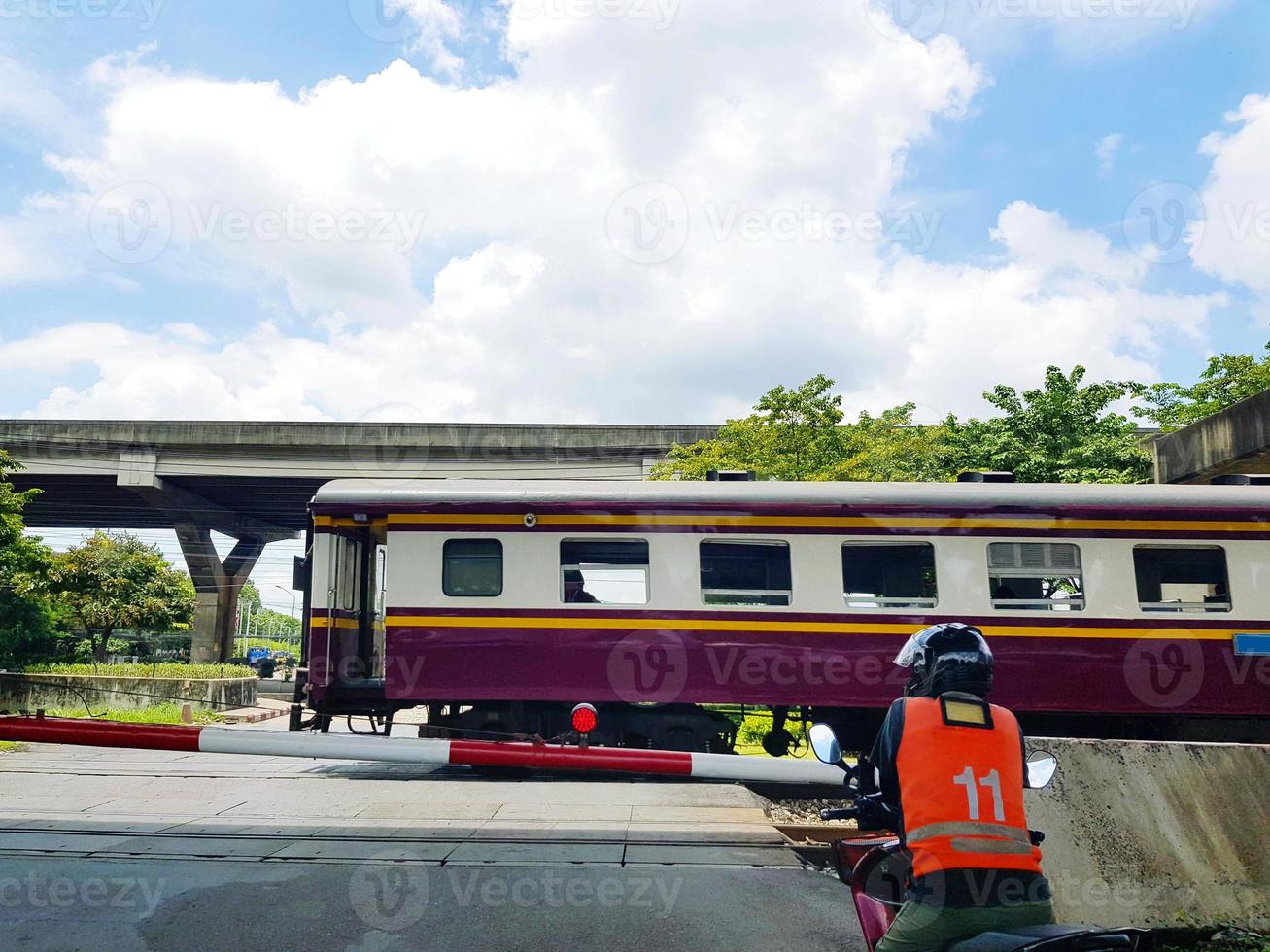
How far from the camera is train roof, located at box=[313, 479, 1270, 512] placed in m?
10.3

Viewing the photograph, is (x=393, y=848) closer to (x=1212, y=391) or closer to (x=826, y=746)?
(x=826, y=746)

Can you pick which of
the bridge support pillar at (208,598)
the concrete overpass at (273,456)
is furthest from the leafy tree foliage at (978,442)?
the bridge support pillar at (208,598)

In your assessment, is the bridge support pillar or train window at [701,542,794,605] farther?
the bridge support pillar

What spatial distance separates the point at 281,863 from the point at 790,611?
5797mm

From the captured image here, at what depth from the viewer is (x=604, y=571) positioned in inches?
408

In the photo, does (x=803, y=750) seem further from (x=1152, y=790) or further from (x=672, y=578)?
(x=1152, y=790)

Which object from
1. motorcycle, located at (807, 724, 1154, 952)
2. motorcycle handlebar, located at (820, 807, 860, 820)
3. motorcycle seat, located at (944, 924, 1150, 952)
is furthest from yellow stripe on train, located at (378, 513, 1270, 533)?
motorcycle seat, located at (944, 924, 1150, 952)

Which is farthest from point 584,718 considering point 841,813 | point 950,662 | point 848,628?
point 950,662

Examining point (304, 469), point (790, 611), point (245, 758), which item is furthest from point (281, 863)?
point (304, 469)

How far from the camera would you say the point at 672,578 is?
33.5 feet

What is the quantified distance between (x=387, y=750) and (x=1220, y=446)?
14.6 metres

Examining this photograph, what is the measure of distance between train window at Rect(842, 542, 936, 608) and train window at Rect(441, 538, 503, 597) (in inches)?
154

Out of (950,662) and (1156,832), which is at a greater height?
(950,662)

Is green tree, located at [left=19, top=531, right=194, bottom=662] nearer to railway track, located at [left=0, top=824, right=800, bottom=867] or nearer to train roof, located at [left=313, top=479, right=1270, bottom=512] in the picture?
train roof, located at [left=313, top=479, right=1270, bottom=512]
